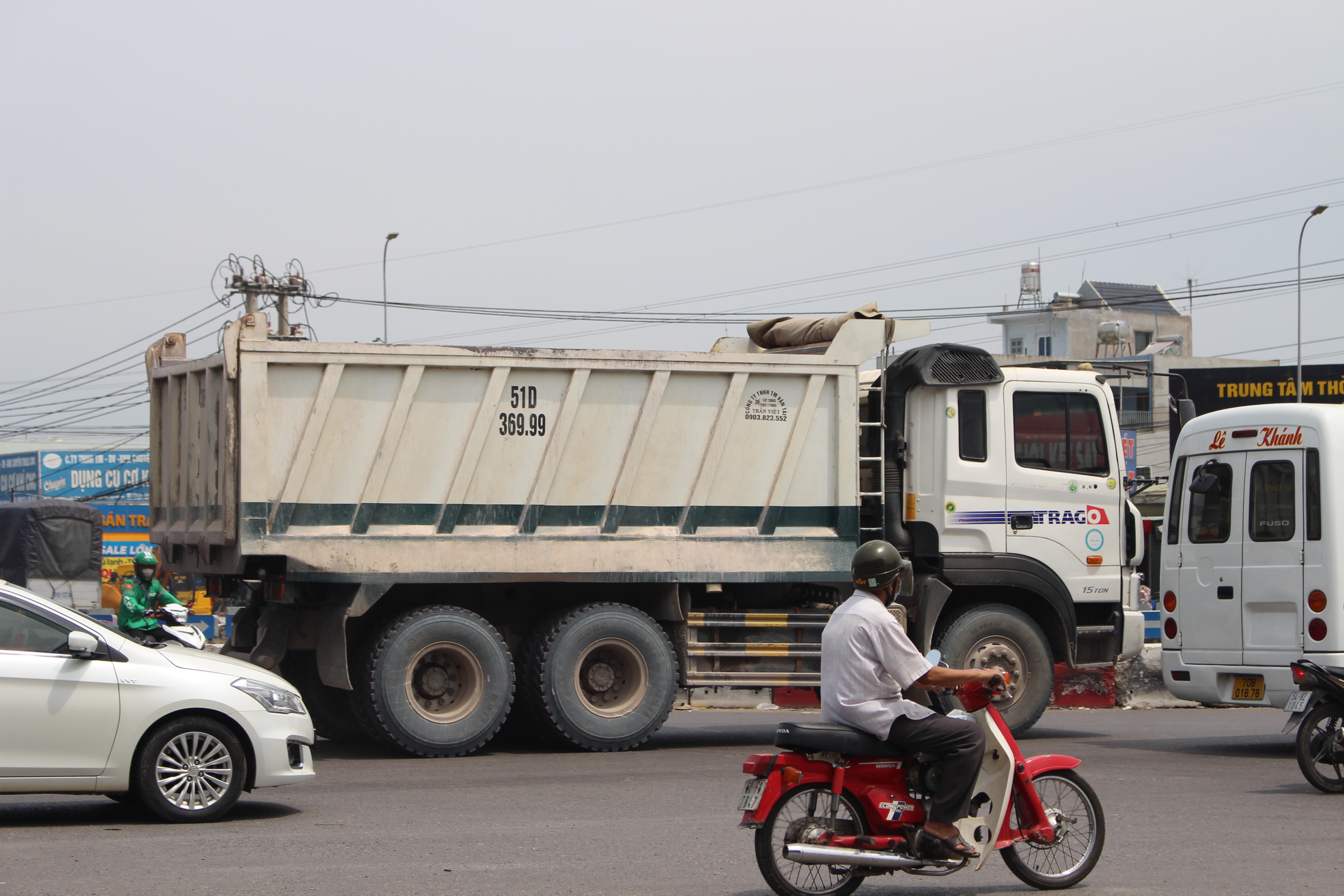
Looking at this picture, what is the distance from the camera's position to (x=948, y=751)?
5.82 meters

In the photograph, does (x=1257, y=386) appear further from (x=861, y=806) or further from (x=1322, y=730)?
(x=861, y=806)

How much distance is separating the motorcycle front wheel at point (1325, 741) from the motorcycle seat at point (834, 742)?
479cm

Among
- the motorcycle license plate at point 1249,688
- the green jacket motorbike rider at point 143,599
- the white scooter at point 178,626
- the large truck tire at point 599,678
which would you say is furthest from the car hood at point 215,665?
the motorcycle license plate at point 1249,688

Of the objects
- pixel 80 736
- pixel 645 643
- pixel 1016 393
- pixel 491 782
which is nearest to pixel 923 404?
pixel 1016 393

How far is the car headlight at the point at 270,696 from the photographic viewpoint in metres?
8.12

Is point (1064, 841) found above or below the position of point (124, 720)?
below

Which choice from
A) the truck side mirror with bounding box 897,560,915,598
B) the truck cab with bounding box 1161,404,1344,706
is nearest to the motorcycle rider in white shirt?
the truck side mirror with bounding box 897,560,915,598

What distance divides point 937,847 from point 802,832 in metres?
0.53

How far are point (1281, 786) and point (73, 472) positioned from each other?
47.8 m

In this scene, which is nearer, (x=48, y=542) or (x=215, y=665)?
(x=215, y=665)

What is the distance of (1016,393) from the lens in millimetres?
12133

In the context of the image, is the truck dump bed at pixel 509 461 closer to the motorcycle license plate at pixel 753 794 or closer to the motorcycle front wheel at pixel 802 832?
the motorcycle license plate at pixel 753 794

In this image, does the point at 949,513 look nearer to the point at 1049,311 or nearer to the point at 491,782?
the point at 491,782

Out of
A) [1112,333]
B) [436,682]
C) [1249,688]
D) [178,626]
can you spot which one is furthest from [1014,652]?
[1112,333]
